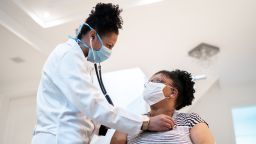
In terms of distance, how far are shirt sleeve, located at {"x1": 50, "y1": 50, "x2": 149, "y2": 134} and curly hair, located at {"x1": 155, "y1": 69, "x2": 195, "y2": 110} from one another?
507 millimetres

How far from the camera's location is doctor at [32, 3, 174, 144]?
113 cm

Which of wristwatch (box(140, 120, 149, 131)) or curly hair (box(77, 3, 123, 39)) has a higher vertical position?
curly hair (box(77, 3, 123, 39))

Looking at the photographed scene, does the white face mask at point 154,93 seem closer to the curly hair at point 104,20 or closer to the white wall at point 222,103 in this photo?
the curly hair at point 104,20

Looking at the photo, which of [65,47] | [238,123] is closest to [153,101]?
[65,47]

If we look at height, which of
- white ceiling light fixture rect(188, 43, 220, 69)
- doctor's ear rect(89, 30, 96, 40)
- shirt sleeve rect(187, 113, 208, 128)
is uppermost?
white ceiling light fixture rect(188, 43, 220, 69)

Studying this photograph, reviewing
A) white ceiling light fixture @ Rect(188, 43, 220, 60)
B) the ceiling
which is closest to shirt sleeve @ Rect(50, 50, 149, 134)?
the ceiling

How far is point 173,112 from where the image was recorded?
62.4 inches

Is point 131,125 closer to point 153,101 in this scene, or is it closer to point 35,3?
point 153,101

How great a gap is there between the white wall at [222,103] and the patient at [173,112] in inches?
106

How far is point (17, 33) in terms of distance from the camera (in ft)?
9.38

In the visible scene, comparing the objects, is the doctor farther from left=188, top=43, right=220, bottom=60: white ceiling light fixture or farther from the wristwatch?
left=188, top=43, right=220, bottom=60: white ceiling light fixture

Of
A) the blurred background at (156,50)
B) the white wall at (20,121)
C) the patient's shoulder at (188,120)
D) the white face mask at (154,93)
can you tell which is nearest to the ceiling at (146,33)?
the blurred background at (156,50)

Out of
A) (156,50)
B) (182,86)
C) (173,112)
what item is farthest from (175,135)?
(156,50)

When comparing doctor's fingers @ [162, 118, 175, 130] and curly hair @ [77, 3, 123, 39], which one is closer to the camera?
doctor's fingers @ [162, 118, 175, 130]
